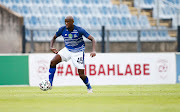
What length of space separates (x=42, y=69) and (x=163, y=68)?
→ 13.2 ft

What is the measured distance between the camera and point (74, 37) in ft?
31.1

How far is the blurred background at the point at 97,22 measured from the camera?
622 inches

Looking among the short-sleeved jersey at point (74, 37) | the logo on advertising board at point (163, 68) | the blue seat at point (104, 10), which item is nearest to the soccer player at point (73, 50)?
the short-sleeved jersey at point (74, 37)

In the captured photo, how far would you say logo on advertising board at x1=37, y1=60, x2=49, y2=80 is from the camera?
44.5 ft

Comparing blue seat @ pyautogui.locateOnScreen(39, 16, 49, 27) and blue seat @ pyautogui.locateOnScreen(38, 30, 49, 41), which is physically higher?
blue seat @ pyautogui.locateOnScreen(39, 16, 49, 27)

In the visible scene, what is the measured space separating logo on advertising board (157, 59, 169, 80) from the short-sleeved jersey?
17.0ft

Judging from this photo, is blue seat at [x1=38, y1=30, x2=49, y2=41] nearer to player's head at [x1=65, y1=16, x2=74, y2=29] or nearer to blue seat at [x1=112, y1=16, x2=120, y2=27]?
blue seat at [x1=112, y1=16, x2=120, y2=27]

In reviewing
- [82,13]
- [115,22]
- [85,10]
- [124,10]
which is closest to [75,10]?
[82,13]

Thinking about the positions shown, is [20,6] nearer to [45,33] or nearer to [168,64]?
[45,33]

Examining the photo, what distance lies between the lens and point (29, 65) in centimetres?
1360

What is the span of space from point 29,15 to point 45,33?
9.49 feet

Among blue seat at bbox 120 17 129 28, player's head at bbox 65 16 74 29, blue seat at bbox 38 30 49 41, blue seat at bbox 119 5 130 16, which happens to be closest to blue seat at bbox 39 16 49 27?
blue seat at bbox 38 30 49 41

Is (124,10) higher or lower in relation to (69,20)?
higher

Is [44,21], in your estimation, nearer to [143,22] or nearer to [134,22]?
[134,22]
